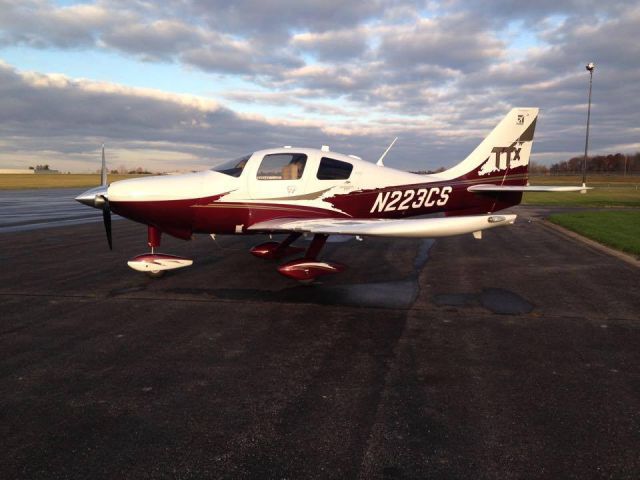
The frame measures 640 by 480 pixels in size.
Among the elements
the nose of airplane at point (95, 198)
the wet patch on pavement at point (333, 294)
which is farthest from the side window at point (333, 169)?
the nose of airplane at point (95, 198)

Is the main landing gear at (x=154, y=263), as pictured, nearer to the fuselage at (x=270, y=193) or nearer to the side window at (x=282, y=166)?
the fuselage at (x=270, y=193)

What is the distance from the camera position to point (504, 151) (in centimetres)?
1052

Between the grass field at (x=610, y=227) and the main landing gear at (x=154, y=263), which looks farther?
the grass field at (x=610, y=227)

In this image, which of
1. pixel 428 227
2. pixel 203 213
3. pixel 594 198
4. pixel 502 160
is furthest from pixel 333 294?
pixel 594 198

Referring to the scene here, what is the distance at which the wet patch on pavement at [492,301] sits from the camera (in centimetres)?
644

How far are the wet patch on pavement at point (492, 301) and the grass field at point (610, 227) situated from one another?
6064 millimetres

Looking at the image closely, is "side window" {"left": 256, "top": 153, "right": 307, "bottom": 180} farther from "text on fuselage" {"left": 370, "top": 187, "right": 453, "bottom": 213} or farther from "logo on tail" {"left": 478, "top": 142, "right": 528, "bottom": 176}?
"logo on tail" {"left": 478, "top": 142, "right": 528, "bottom": 176}

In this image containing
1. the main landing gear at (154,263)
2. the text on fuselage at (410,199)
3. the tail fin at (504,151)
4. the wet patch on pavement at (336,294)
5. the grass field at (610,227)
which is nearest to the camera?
the wet patch on pavement at (336,294)

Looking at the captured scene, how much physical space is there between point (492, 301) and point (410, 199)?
330 centimetres

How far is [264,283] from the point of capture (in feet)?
26.6

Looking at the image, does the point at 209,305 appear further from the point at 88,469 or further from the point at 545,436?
the point at 545,436

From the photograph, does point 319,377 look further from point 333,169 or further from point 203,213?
point 333,169

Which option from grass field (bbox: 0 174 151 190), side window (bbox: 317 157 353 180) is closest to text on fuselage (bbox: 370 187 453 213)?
side window (bbox: 317 157 353 180)

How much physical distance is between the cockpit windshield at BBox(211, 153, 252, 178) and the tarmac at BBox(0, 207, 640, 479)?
2.17 metres
